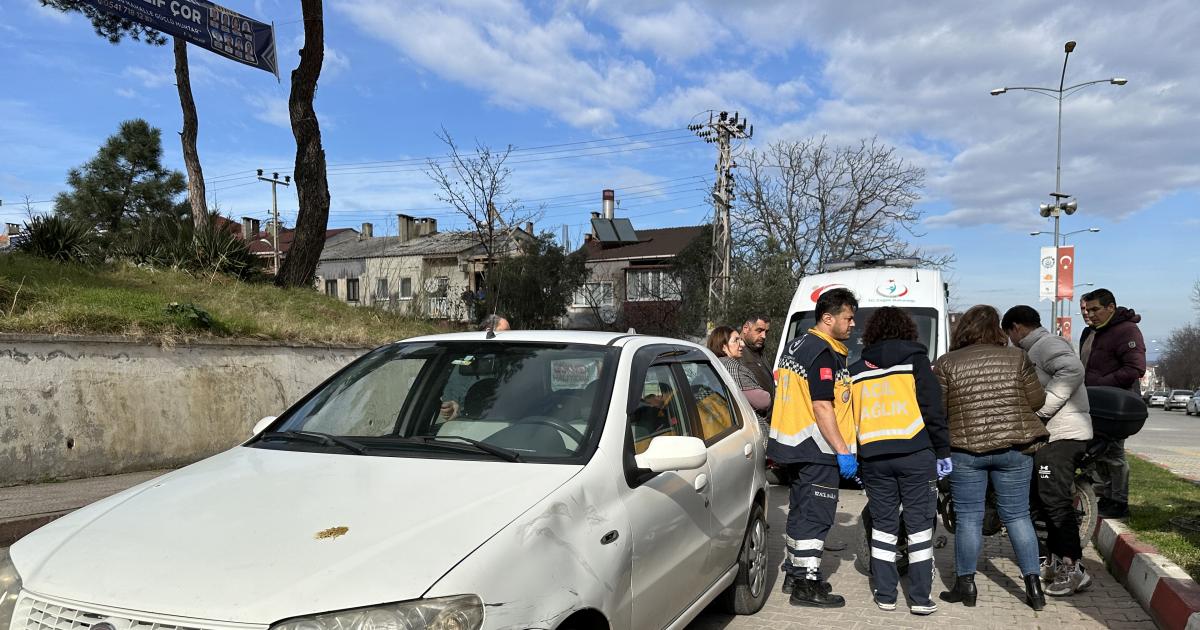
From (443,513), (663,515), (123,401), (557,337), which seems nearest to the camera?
(443,513)

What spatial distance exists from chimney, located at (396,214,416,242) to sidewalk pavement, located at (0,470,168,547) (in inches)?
1879

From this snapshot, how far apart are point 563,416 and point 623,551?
639 millimetres

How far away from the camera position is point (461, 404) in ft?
11.8

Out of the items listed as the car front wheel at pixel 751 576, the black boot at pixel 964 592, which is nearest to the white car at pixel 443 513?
the car front wheel at pixel 751 576

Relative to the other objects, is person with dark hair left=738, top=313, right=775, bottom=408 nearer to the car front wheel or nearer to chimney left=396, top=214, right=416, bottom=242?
the car front wheel

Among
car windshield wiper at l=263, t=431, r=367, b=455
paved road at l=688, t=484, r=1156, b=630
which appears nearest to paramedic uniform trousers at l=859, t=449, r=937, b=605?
paved road at l=688, t=484, r=1156, b=630

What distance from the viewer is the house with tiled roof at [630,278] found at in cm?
4238

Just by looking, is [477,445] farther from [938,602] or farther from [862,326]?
[862,326]

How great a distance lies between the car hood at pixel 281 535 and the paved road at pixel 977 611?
239 centimetres

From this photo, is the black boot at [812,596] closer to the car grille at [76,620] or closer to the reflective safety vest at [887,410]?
the reflective safety vest at [887,410]

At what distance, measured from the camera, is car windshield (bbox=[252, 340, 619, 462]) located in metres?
3.20

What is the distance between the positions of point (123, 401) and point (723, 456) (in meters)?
7.42

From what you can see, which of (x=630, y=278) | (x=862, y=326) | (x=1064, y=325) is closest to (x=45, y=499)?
(x=862, y=326)

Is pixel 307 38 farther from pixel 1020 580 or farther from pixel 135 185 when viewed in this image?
pixel 135 185
